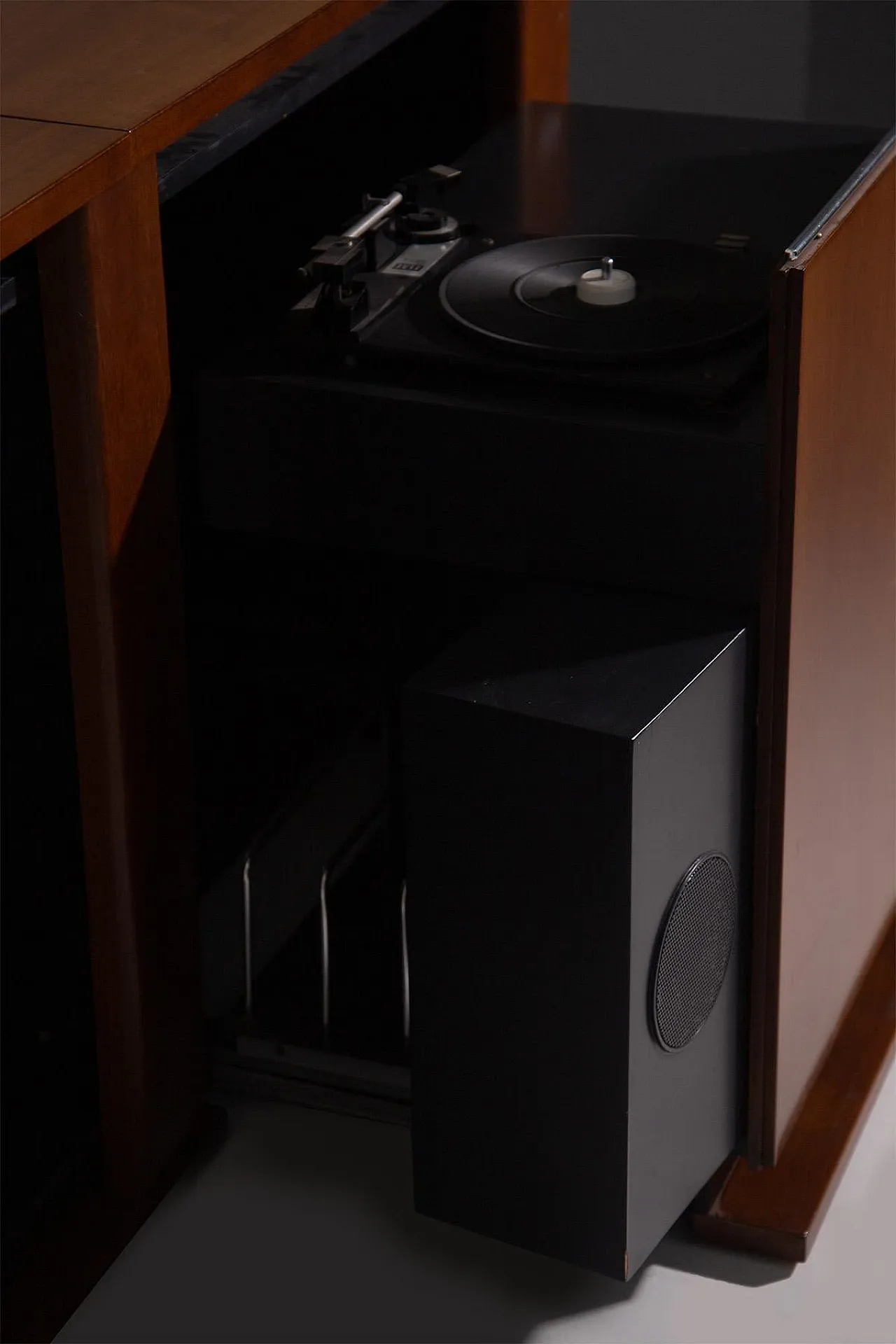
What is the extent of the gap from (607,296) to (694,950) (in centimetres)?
44

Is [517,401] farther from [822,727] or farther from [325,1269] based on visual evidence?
[325,1269]

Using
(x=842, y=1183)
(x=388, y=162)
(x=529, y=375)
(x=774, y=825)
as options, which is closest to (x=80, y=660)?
(x=529, y=375)

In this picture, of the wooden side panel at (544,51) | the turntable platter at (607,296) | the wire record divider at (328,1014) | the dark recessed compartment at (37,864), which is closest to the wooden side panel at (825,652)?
the turntable platter at (607,296)

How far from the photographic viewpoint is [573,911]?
109 cm

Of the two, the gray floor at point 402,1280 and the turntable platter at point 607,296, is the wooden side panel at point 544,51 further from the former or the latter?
the gray floor at point 402,1280

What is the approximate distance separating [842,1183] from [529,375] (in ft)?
1.97

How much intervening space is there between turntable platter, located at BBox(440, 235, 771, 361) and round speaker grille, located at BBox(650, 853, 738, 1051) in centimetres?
33

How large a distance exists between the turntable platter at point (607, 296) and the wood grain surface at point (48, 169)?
0.28m

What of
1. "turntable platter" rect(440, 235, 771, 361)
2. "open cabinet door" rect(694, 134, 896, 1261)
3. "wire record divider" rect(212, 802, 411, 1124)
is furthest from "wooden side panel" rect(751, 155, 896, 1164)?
"wire record divider" rect(212, 802, 411, 1124)

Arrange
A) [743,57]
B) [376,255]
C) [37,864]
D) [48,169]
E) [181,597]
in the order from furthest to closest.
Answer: [743,57] → [37,864] → [376,255] → [181,597] → [48,169]

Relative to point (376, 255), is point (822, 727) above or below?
below

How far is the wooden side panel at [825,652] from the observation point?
1089mm

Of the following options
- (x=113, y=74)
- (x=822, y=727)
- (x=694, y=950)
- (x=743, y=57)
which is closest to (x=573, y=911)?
(x=694, y=950)

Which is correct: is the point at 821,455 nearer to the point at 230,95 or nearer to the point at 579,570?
the point at 579,570
